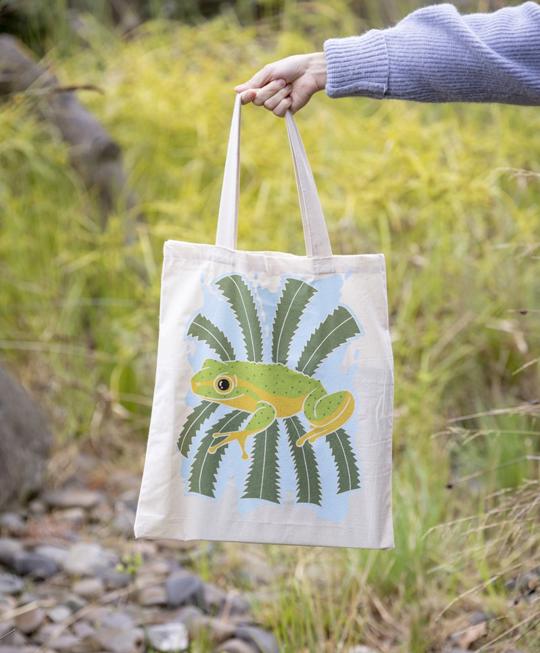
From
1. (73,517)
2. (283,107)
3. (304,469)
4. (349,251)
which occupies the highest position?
(349,251)

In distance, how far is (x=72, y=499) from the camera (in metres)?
3.12

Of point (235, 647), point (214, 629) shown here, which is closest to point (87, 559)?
point (214, 629)

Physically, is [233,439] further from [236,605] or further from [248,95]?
[236,605]

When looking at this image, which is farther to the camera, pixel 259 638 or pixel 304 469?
pixel 259 638

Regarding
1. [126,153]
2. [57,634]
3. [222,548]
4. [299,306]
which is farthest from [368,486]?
[126,153]

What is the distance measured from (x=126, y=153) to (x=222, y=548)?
2.42 m

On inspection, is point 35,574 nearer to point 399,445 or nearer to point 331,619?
point 331,619

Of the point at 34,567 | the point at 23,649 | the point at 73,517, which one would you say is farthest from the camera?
the point at 73,517

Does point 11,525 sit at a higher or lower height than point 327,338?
lower

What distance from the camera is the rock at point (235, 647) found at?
2114 millimetres

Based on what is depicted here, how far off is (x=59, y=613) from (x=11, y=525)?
0.60 meters

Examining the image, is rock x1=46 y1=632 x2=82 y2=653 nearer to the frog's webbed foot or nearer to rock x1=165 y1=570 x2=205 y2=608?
rock x1=165 y1=570 x2=205 y2=608

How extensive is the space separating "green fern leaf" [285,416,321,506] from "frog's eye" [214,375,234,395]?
0.11 m

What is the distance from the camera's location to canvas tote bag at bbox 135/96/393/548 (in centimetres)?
148
